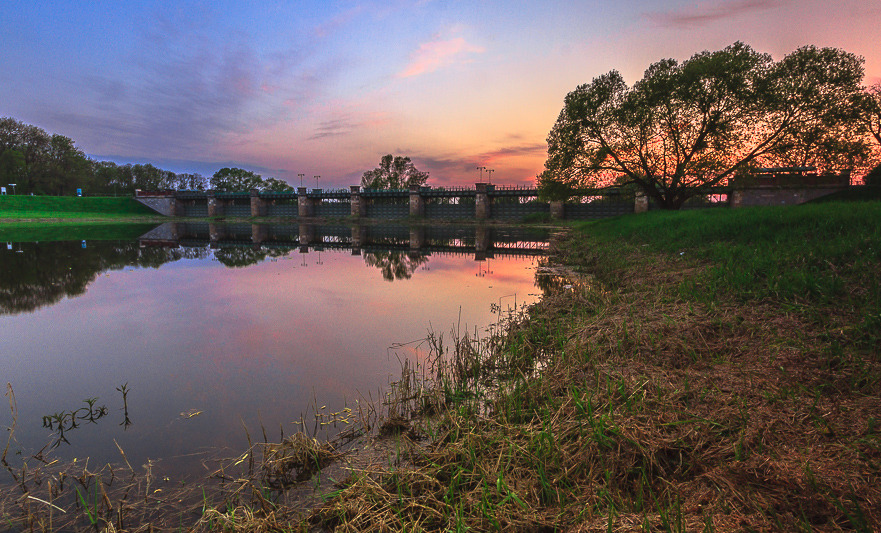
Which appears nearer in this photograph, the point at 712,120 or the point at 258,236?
the point at 712,120

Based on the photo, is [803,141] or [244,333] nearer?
[244,333]

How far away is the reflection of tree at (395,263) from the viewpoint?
16.6 metres

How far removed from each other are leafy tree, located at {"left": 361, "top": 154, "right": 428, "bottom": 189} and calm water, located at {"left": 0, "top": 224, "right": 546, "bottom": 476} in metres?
99.0

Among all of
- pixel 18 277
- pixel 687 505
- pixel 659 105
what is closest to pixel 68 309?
pixel 18 277

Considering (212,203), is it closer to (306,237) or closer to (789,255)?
(306,237)

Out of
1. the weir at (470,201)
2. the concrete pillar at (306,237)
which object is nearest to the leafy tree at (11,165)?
the weir at (470,201)

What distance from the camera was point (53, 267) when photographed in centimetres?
1664

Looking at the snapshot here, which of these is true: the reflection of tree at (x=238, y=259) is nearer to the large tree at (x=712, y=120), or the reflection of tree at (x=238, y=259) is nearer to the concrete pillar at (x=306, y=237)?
the concrete pillar at (x=306, y=237)

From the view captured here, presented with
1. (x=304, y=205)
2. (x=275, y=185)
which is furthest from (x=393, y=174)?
(x=275, y=185)

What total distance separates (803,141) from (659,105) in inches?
363

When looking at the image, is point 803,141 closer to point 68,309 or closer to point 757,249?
point 757,249

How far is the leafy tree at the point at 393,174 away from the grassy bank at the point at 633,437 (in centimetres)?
10896

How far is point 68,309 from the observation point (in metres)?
10.0

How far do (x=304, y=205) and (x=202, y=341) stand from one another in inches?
3143
